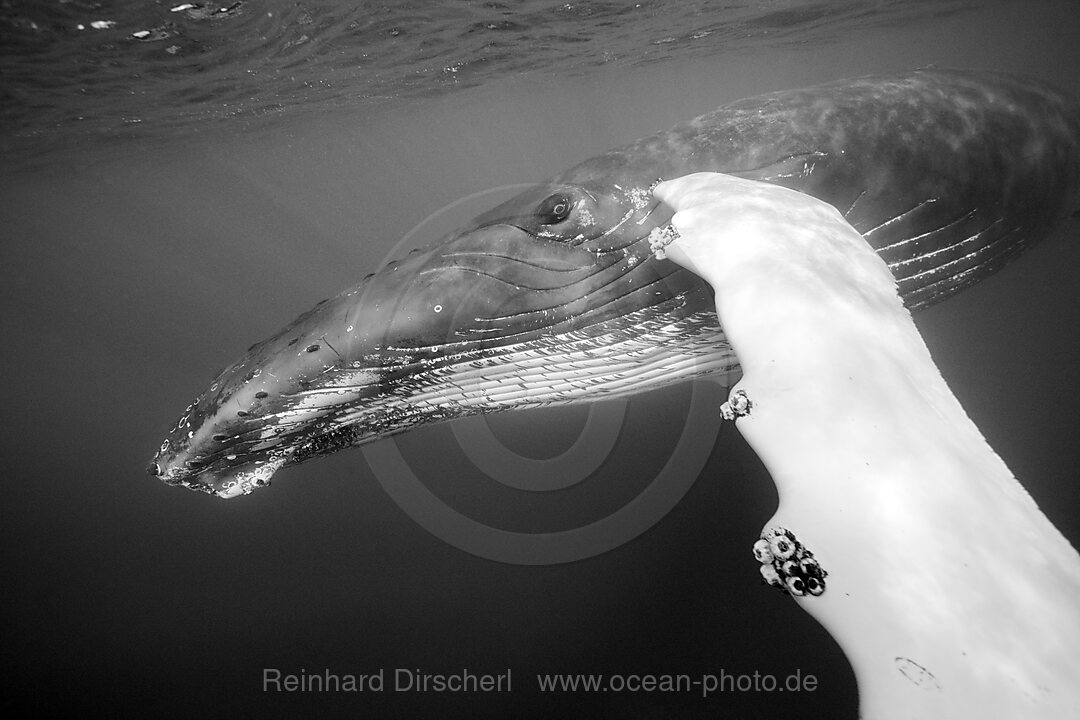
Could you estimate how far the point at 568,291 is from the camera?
11.5 feet

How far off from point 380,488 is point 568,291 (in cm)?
1262

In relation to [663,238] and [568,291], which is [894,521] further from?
[568,291]

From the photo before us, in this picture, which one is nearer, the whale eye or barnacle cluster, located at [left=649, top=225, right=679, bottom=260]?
barnacle cluster, located at [left=649, top=225, right=679, bottom=260]

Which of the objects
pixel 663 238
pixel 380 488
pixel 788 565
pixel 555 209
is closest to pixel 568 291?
pixel 555 209

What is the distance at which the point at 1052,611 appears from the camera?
1.25 m

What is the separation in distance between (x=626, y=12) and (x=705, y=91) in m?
31.4

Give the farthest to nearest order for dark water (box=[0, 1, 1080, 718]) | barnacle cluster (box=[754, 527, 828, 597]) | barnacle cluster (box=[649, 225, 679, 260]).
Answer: dark water (box=[0, 1, 1080, 718]) → barnacle cluster (box=[649, 225, 679, 260]) → barnacle cluster (box=[754, 527, 828, 597])

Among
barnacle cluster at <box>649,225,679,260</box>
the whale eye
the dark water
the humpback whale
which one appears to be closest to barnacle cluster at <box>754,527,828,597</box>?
barnacle cluster at <box>649,225,679,260</box>

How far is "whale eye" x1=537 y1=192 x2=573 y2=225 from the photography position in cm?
350

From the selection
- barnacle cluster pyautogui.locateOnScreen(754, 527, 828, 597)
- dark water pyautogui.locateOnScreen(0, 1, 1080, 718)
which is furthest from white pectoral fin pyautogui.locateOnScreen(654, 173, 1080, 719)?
dark water pyautogui.locateOnScreen(0, 1, 1080, 718)

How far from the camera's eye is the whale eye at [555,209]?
350 cm

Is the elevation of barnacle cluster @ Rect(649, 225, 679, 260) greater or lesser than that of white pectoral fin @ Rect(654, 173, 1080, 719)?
greater

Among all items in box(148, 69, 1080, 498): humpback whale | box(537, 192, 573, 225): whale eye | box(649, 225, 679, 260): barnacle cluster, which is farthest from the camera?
box(537, 192, 573, 225): whale eye

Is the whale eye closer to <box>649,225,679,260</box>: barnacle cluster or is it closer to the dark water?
<box>649,225,679,260</box>: barnacle cluster
